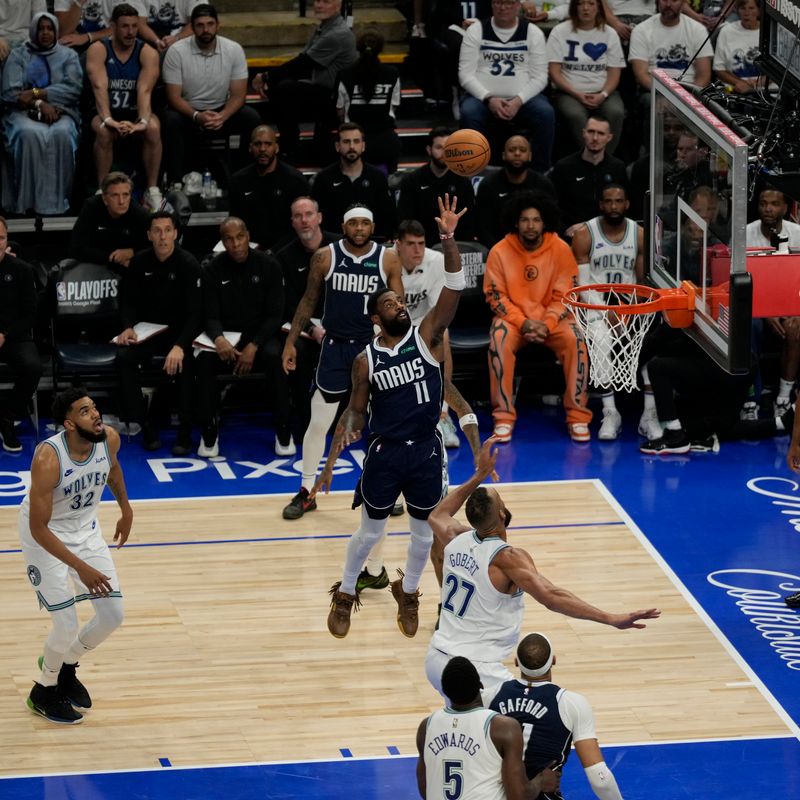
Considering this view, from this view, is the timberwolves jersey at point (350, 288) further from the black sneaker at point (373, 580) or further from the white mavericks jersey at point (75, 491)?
the white mavericks jersey at point (75, 491)

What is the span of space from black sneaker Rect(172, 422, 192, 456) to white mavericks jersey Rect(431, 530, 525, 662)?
18.8 ft

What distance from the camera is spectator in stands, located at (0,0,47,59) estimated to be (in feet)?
48.0

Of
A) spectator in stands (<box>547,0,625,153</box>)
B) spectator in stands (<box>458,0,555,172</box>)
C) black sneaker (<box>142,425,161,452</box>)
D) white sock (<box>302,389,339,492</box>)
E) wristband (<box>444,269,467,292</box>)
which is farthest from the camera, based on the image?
spectator in stands (<box>547,0,625,153</box>)

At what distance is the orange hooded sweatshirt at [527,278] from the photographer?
13.0 meters

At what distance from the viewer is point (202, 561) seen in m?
10.6

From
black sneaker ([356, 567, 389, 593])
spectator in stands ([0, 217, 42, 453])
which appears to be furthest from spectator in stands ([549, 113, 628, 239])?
black sneaker ([356, 567, 389, 593])

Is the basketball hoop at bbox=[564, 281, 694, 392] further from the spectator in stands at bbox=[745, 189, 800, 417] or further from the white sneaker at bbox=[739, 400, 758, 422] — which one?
the spectator in stands at bbox=[745, 189, 800, 417]

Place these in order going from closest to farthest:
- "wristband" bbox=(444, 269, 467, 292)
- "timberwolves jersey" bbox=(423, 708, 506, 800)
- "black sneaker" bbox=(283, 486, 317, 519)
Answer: "timberwolves jersey" bbox=(423, 708, 506, 800) → "wristband" bbox=(444, 269, 467, 292) → "black sneaker" bbox=(283, 486, 317, 519)

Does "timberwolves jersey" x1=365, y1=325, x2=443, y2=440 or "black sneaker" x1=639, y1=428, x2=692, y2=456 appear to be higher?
"timberwolves jersey" x1=365, y1=325, x2=443, y2=440

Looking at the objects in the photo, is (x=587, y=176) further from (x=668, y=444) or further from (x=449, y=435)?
(x=449, y=435)

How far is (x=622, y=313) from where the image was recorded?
9.57 m

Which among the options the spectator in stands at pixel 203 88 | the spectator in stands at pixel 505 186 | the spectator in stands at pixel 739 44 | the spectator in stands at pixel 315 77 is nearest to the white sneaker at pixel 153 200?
the spectator in stands at pixel 203 88

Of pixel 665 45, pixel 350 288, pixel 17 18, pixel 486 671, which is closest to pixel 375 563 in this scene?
pixel 350 288

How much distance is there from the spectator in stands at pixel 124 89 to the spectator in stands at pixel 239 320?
1.63 meters
